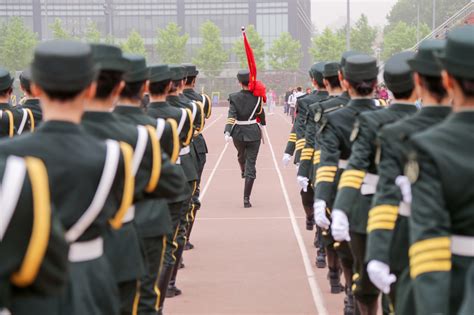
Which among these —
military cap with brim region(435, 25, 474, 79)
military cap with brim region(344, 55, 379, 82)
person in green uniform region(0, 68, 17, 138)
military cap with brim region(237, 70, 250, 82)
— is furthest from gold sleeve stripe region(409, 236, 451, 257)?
military cap with brim region(237, 70, 250, 82)

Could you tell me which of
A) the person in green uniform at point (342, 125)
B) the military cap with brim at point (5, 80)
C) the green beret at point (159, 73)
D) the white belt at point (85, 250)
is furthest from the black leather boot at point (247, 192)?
the white belt at point (85, 250)

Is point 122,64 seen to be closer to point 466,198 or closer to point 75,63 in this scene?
point 75,63

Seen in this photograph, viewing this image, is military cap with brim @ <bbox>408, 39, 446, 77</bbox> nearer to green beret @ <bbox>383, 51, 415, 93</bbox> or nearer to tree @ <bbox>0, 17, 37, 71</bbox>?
green beret @ <bbox>383, 51, 415, 93</bbox>

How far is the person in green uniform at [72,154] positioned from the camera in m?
3.64

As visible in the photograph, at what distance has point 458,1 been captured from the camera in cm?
12362

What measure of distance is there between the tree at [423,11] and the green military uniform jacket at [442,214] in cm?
11695

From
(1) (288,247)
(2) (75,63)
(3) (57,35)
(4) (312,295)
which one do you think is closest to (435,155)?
(2) (75,63)

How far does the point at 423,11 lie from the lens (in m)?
136

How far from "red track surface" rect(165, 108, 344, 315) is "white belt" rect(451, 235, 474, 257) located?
454 centimetres

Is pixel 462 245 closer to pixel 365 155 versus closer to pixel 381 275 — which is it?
pixel 381 275

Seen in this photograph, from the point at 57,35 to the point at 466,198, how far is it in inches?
3417

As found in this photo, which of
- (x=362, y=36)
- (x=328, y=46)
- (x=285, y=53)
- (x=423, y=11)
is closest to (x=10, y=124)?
(x=328, y=46)

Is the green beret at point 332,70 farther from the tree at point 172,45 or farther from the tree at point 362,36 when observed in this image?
the tree at point 172,45

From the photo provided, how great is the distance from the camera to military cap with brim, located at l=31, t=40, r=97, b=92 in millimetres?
3635
